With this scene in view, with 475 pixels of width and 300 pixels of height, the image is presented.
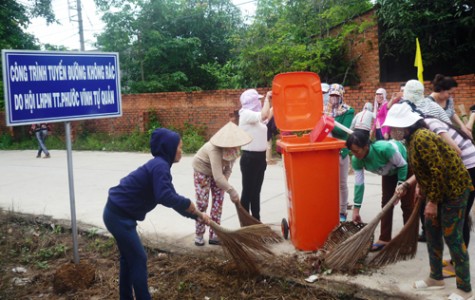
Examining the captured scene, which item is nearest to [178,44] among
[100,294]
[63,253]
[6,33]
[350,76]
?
[6,33]

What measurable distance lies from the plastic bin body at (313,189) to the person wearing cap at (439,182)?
921mm

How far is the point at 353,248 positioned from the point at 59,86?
3.01 metres

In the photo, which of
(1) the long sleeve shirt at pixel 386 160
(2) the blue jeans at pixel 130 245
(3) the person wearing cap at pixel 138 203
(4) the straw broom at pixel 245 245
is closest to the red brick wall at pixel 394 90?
(1) the long sleeve shirt at pixel 386 160

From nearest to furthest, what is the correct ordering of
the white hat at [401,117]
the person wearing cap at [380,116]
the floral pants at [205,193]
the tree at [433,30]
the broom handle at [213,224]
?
1. the white hat at [401,117]
2. the broom handle at [213,224]
3. the floral pants at [205,193]
4. the person wearing cap at [380,116]
5. the tree at [433,30]

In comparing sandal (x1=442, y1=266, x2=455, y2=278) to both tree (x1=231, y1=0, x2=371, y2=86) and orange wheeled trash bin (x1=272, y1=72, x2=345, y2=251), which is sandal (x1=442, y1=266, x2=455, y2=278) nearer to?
orange wheeled trash bin (x1=272, y1=72, x2=345, y2=251)

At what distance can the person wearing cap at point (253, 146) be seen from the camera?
4.63 metres

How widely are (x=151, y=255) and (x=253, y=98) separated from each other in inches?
80.1

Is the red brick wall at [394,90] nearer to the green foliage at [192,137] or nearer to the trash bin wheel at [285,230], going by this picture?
the green foliage at [192,137]

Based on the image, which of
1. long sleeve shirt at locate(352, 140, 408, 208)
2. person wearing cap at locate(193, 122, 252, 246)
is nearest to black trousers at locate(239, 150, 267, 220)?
person wearing cap at locate(193, 122, 252, 246)

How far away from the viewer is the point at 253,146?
15.2 feet

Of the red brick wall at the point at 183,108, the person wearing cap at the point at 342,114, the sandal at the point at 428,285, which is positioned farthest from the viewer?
the red brick wall at the point at 183,108

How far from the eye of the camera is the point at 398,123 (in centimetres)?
305

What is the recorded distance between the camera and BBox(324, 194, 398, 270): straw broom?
3.56 meters

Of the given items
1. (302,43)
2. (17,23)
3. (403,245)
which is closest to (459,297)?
(403,245)
